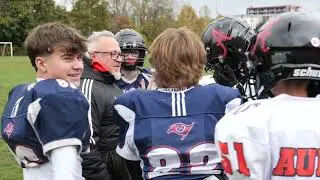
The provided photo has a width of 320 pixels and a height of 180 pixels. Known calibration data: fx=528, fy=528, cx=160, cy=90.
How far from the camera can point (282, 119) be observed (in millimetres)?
2127

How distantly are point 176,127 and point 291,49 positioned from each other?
0.83m

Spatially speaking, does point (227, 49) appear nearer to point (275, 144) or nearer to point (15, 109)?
point (15, 109)

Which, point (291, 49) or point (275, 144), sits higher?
point (291, 49)

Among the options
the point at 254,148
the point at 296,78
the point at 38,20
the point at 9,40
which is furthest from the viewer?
the point at 38,20

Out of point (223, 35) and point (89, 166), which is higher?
point (223, 35)

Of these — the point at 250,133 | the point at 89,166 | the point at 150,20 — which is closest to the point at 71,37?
the point at 250,133

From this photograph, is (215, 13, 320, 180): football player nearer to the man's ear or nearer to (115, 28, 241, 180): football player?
(115, 28, 241, 180): football player

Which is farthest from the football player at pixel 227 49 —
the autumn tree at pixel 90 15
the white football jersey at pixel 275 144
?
the autumn tree at pixel 90 15

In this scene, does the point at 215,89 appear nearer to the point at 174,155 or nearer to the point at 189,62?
the point at 189,62

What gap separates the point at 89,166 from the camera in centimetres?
398

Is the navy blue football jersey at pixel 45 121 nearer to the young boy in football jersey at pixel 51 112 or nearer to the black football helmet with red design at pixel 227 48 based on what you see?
the young boy in football jersey at pixel 51 112

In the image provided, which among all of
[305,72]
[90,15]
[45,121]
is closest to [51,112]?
[45,121]

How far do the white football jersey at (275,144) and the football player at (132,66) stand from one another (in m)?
3.17

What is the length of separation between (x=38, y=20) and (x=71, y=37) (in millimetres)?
63748
